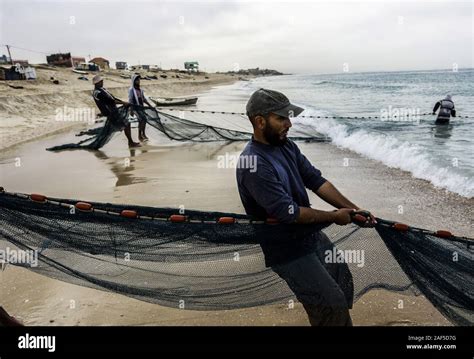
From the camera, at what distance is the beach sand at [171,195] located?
10.3ft

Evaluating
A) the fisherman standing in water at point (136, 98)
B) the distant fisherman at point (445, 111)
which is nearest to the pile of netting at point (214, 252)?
the fisherman standing in water at point (136, 98)

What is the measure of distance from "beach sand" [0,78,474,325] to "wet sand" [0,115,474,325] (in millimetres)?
10

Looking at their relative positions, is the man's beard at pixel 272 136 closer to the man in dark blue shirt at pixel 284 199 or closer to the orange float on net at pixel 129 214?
the man in dark blue shirt at pixel 284 199

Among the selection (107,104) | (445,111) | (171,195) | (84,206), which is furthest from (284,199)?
(445,111)

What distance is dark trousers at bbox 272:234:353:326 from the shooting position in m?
2.31

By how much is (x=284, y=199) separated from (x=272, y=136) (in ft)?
1.48

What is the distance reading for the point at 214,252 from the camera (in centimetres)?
269

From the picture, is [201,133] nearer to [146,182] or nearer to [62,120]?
[146,182]

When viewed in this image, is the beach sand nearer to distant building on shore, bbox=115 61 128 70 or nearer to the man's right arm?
the man's right arm

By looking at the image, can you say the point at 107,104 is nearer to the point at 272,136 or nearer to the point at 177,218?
the point at 177,218

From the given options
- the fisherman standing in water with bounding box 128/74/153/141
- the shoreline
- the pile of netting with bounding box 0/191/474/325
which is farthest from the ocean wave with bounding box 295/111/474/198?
the shoreline
